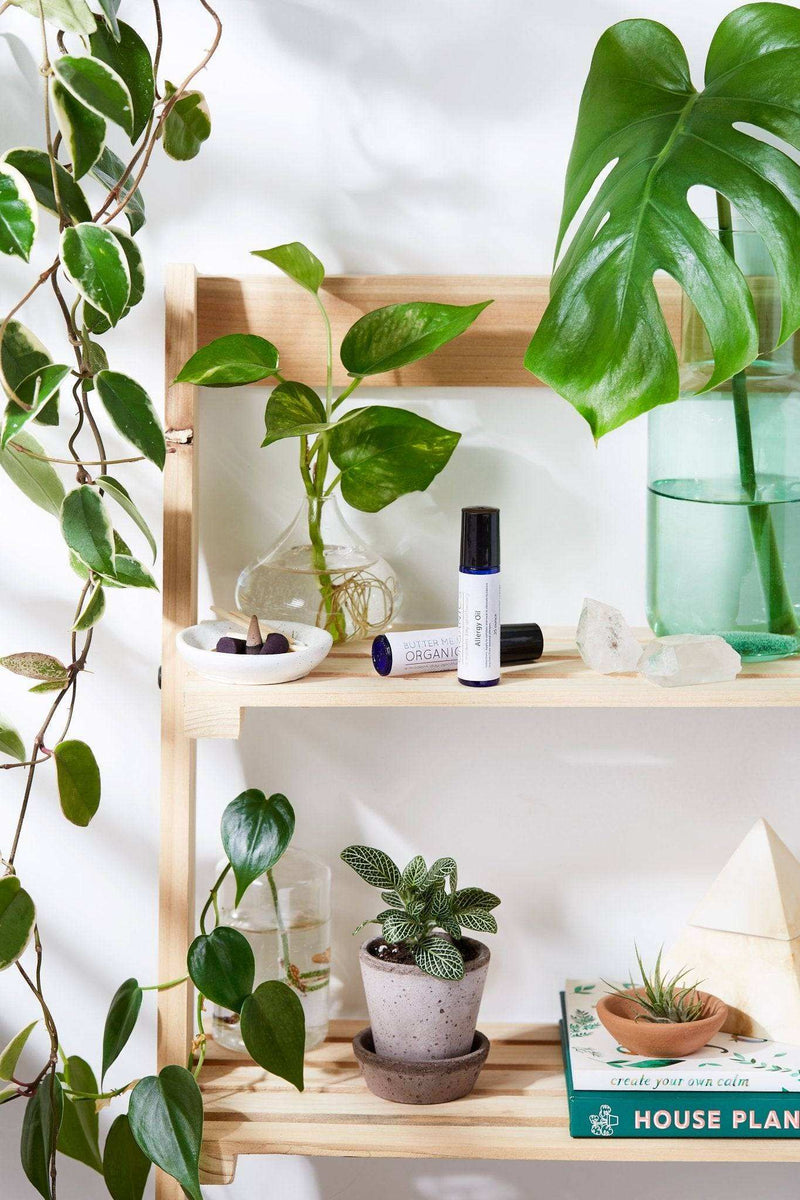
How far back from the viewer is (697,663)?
871mm

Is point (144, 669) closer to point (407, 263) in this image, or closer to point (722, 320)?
point (407, 263)

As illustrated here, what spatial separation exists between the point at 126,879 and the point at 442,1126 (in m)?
0.38

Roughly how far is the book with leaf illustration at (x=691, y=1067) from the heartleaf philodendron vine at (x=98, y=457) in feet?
0.76

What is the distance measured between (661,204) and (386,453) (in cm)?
30

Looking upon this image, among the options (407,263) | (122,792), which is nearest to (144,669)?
(122,792)

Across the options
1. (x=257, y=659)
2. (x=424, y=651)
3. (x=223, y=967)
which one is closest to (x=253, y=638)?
(x=257, y=659)

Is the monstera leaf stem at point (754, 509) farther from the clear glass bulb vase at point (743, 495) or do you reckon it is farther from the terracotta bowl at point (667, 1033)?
the terracotta bowl at point (667, 1033)

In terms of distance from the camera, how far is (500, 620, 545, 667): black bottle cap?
36.6 inches

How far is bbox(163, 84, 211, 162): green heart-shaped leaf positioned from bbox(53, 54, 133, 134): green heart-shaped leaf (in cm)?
18

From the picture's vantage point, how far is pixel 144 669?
3.54 ft

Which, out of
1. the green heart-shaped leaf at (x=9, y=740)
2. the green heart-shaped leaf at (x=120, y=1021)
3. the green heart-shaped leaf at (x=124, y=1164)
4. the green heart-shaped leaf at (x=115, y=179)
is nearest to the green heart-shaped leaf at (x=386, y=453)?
the green heart-shaped leaf at (x=115, y=179)

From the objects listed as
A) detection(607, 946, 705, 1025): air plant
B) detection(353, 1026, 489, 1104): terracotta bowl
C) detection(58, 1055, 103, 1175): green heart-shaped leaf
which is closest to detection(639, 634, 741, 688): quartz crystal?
detection(607, 946, 705, 1025): air plant

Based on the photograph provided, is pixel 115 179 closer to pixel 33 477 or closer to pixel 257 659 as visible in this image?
pixel 33 477

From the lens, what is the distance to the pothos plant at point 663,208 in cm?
76
